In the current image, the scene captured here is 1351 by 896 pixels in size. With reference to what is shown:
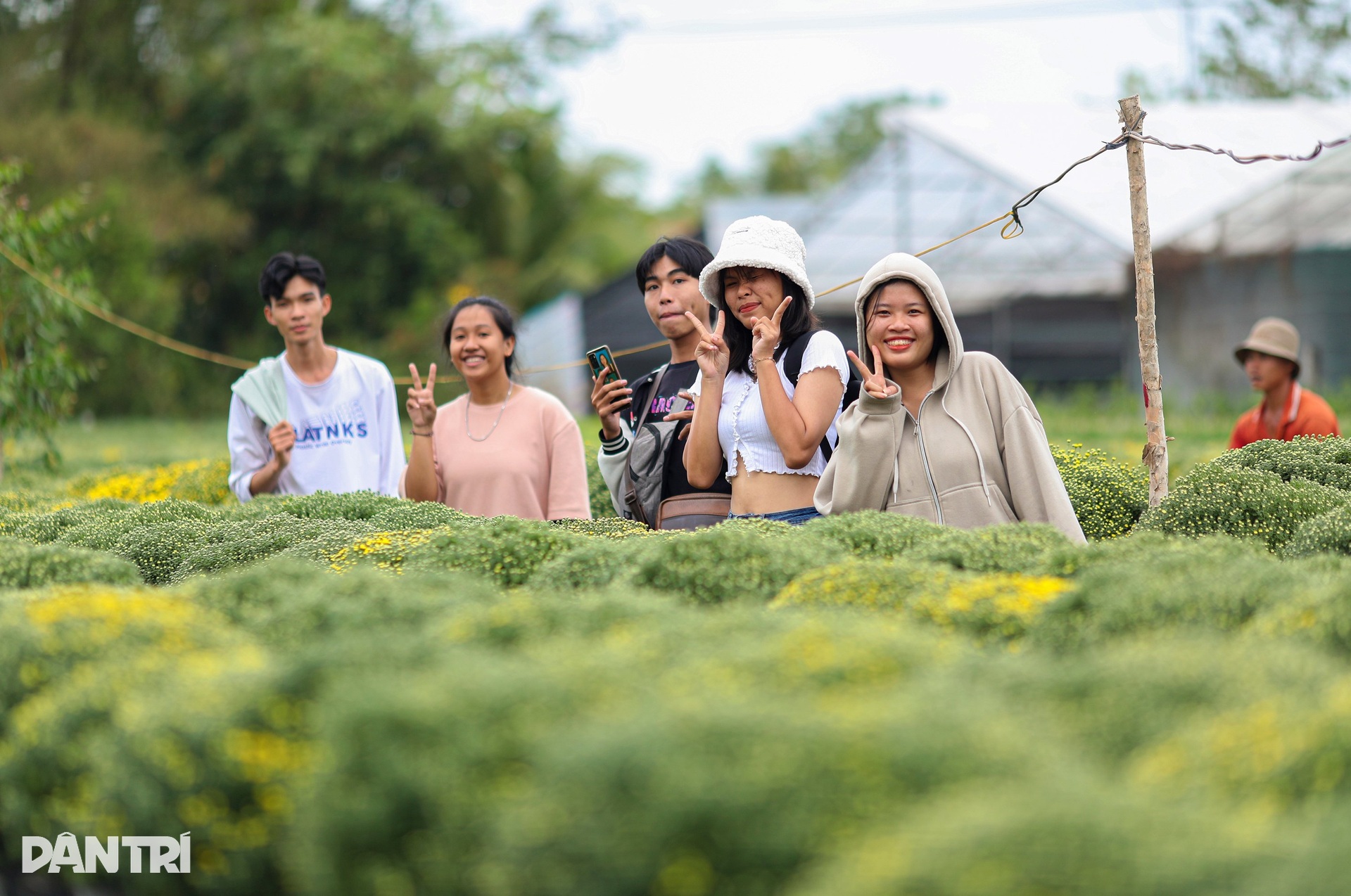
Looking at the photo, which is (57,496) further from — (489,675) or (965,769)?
(965,769)

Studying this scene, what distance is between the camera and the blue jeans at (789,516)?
4.66m

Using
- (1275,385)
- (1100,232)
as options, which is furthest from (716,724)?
(1100,232)

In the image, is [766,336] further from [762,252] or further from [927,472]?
[927,472]

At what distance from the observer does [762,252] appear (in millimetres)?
4641

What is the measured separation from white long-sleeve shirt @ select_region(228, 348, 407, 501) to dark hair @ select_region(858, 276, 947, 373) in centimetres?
245

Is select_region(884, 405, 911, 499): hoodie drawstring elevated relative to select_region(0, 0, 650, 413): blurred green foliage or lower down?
lower down

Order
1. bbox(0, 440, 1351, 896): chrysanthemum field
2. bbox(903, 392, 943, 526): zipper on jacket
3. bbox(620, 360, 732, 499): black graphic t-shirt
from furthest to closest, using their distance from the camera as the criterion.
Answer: bbox(620, 360, 732, 499): black graphic t-shirt, bbox(903, 392, 943, 526): zipper on jacket, bbox(0, 440, 1351, 896): chrysanthemum field

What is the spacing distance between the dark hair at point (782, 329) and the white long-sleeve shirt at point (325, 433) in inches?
78.4

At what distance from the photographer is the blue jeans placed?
183 inches

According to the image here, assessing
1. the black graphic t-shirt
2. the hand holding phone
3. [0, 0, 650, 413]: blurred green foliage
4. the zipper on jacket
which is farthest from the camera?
[0, 0, 650, 413]: blurred green foliage

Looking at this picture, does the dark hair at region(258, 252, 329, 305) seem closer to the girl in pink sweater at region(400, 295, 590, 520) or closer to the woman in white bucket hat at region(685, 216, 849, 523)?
the girl in pink sweater at region(400, 295, 590, 520)

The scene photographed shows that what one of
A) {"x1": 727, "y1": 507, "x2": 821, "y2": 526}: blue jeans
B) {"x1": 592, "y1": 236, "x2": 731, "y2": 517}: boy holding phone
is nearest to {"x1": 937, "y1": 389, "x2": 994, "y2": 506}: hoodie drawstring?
{"x1": 727, "y1": 507, "x2": 821, "y2": 526}: blue jeans

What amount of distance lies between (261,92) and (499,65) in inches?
206

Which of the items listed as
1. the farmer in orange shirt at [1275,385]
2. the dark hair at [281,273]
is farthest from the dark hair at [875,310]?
the farmer in orange shirt at [1275,385]
